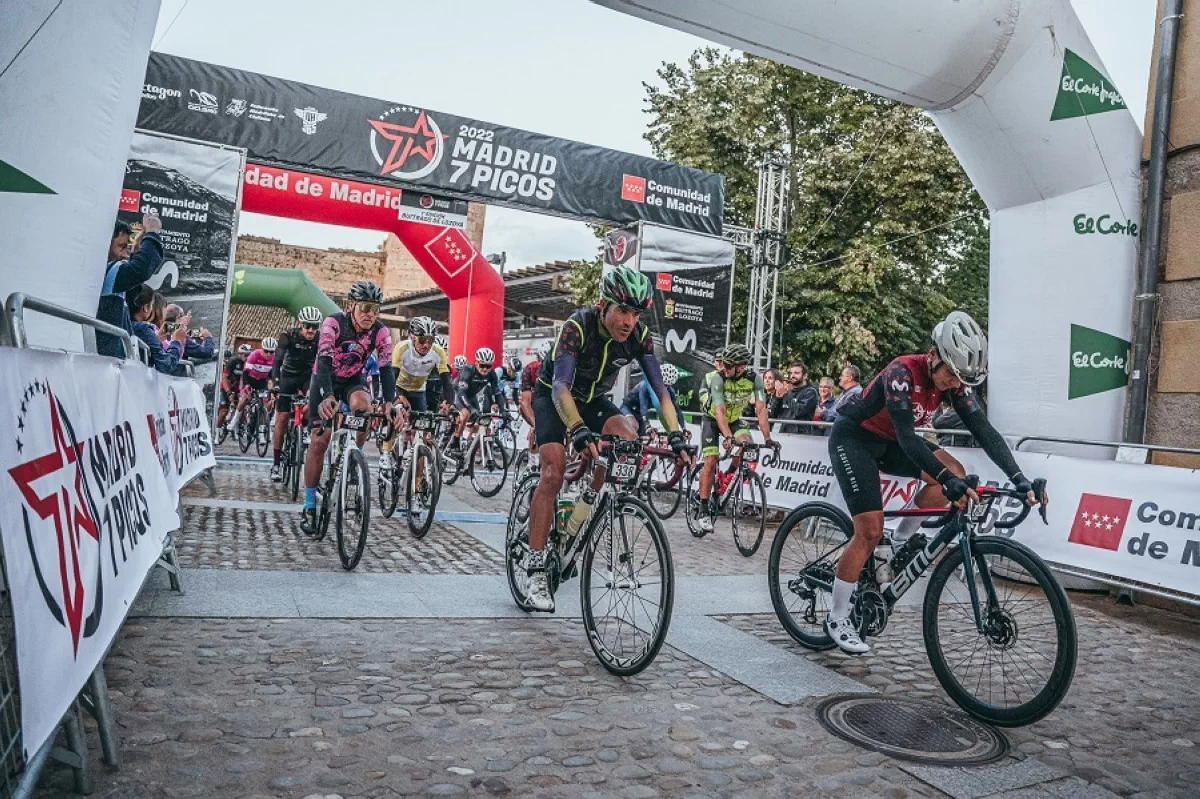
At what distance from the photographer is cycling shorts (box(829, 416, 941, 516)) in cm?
488

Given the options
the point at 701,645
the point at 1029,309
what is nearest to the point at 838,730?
the point at 701,645

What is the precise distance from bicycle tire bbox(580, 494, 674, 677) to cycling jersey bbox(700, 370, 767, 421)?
5.10m

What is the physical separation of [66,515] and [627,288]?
9.54 feet

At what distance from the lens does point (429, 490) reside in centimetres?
788

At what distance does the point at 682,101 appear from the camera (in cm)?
2619

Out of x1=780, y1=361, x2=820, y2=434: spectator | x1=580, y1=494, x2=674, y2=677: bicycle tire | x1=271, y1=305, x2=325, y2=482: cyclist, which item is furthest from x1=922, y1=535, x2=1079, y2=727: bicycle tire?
x1=271, y1=305, x2=325, y2=482: cyclist

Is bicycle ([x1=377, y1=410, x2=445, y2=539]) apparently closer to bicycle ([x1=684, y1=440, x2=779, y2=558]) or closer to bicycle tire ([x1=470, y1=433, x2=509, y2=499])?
bicycle ([x1=684, y1=440, x2=779, y2=558])

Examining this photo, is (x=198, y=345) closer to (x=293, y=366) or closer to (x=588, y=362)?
(x=293, y=366)

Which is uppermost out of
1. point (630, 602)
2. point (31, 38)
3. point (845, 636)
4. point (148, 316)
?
point (31, 38)

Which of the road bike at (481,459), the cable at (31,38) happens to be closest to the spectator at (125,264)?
the cable at (31,38)

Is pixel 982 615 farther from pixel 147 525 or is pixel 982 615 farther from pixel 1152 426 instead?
pixel 1152 426

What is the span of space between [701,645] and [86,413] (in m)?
3.42

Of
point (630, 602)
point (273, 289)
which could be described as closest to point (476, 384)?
point (630, 602)

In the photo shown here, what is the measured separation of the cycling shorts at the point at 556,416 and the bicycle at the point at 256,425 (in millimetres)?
10459
